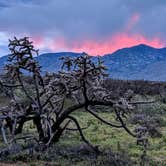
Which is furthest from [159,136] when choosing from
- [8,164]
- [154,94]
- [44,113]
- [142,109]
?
[154,94]

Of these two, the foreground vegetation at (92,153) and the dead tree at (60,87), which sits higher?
the dead tree at (60,87)

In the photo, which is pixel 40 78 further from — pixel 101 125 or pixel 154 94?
pixel 154 94

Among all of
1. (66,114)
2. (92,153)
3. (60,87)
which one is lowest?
(92,153)

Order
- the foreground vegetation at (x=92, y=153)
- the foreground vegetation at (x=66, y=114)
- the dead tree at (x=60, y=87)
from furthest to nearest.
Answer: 1. the dead tree at (x=60, y=87)
2. the foreground vegetation at (x=66, y=114)
3. the foreground vegetation at (x=92, y=153)

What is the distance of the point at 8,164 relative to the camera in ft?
43.6

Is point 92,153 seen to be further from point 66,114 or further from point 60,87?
point 60,87

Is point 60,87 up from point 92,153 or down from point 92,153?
up

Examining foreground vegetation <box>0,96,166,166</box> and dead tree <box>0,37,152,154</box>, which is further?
dead tree <box>0,37,152,154</box>

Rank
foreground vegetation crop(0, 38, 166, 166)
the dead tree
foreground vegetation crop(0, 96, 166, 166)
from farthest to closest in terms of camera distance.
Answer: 1. the dead tree
2. foreground vegetation crop(0, 38, 166, 166)
3. foreground vegetation crop(0, 96, 166, 166)

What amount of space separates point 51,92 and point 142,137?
364 centimetres

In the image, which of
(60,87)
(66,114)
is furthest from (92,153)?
(60,87)

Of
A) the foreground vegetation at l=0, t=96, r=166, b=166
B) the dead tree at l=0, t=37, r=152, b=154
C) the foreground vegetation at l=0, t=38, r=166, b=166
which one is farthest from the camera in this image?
the dead tree at l=0, t=37, r=152, b=154

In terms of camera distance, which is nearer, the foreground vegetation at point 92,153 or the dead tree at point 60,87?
the foreground vegetation at point 92,153

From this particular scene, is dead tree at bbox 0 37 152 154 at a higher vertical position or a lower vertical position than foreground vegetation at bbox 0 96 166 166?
higher
